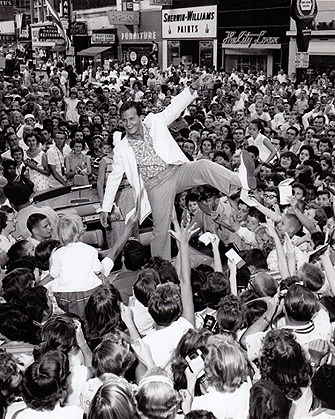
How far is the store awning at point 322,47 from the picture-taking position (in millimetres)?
22812

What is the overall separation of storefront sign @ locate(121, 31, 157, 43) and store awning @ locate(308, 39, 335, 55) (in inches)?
490

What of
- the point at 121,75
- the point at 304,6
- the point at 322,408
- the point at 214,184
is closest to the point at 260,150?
the point at 214,184

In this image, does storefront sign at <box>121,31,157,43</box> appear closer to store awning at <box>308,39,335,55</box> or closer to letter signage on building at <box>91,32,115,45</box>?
letter signage on building at <box>91,32,115,45</box>

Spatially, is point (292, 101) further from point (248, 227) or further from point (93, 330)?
point (93, 330)

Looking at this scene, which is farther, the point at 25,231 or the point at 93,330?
the point at 25,231

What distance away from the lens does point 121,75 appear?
78.6ft

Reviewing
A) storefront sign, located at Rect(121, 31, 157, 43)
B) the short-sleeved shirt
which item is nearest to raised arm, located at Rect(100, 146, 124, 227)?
the short-sleeved shirt

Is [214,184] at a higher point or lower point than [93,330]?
higher

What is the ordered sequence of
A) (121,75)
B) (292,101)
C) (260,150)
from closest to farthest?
(260,150) → (292,101) → (121,75)

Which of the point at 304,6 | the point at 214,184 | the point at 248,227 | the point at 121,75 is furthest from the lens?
the point at 121,75

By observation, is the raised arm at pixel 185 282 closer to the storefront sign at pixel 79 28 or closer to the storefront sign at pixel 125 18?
the storefront sign at pixel 125 18

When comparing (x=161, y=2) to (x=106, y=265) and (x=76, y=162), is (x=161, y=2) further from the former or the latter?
(x=106, y=265)

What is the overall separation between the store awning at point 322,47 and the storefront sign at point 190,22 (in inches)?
268

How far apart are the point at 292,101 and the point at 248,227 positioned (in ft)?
33.2
